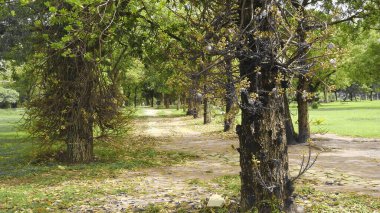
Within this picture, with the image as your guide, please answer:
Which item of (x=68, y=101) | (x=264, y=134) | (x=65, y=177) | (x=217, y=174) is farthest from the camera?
(x=68, y=101)

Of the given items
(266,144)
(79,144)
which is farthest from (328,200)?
(79,144)

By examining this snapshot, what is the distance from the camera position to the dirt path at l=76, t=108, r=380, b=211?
329 inches

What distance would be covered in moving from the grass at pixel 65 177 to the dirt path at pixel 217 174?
0.59 metres

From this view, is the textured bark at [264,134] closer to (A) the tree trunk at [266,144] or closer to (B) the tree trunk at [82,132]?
(A) the tree trunk at [266,144]

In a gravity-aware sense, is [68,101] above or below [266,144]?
above

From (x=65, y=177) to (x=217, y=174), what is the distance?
4418 mm

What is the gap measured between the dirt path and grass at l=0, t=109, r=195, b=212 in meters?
0.59

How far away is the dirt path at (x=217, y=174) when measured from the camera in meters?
8.35

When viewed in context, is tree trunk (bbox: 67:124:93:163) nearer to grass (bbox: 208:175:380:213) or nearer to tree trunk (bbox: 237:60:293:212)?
grass (bbox: 208:175:380:213)

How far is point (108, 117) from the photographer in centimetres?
1364

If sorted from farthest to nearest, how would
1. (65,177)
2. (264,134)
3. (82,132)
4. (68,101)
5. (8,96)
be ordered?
(8,96) < (82,132) < (68,101) < (65,177) < (264,134)

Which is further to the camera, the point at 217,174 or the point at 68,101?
the point at 68,101

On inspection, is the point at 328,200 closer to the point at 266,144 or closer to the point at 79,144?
the point at 266,144

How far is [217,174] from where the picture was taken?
11.6 meters
